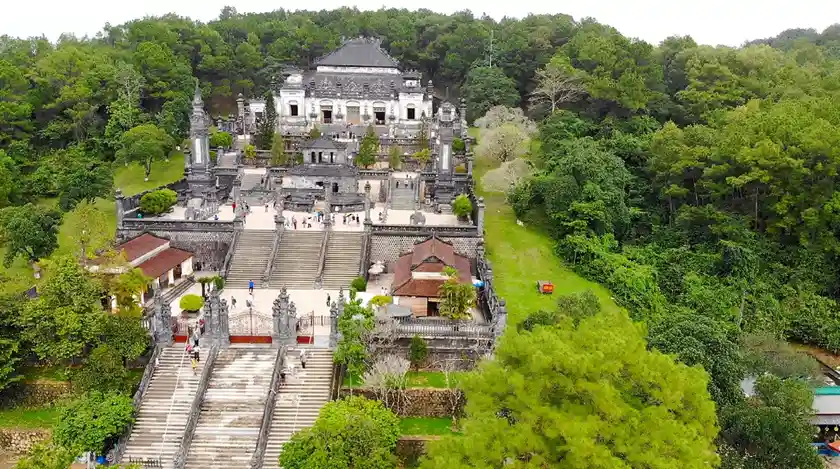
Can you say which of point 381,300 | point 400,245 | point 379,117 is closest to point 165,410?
point 381,300

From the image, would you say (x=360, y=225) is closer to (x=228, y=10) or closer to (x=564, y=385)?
(x=564, y=385)

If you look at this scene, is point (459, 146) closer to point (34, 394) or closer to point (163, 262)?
point (163, 262)

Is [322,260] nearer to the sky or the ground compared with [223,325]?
nearer to the sky

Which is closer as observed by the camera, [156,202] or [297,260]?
[297,260]

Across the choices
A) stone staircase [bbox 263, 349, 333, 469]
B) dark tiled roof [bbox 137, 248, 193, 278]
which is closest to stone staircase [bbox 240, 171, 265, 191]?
dark tiled roof [bbox 137, 248, 193, 278]

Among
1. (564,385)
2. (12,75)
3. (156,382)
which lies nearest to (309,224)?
(156,382)
